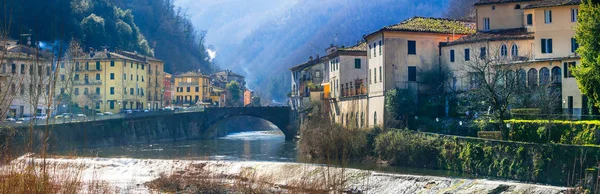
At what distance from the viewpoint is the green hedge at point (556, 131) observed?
35500 mm

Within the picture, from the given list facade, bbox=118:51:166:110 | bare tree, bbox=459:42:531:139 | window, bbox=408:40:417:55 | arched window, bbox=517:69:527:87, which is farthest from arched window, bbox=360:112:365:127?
facade, bbox=118:51:166:110

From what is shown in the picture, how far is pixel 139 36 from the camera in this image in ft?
421

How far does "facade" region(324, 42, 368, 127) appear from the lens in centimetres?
6431

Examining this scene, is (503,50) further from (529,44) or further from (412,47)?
(412,47)

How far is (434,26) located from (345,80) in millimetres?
13696

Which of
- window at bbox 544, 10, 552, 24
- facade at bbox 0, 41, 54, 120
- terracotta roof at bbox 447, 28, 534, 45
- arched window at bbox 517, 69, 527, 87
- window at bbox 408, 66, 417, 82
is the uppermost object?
window at bbox 544, 10, 552, 24

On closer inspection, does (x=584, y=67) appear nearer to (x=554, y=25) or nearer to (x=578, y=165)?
(x=578, y=165)

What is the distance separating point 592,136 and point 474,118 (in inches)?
430

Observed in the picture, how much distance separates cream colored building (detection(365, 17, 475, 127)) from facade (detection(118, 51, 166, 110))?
56.8 metres

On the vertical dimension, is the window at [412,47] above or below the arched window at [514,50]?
above

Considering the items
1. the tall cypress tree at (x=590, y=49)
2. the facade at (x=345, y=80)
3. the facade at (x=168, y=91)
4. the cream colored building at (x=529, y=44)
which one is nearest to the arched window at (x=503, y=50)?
the cream colored building at (x=529, y=44)

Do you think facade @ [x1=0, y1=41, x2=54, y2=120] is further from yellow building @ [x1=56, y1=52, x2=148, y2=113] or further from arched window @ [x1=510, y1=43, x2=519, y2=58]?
yellow building @ [x1=56, y1=52, x2=148, y2=113]

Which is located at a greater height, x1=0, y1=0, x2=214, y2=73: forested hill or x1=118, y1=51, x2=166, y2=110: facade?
x1=0, y1=0, x2=214, y2=73: forested hill

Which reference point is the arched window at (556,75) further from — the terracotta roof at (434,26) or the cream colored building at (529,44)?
the terracotta roof at (434,26)
